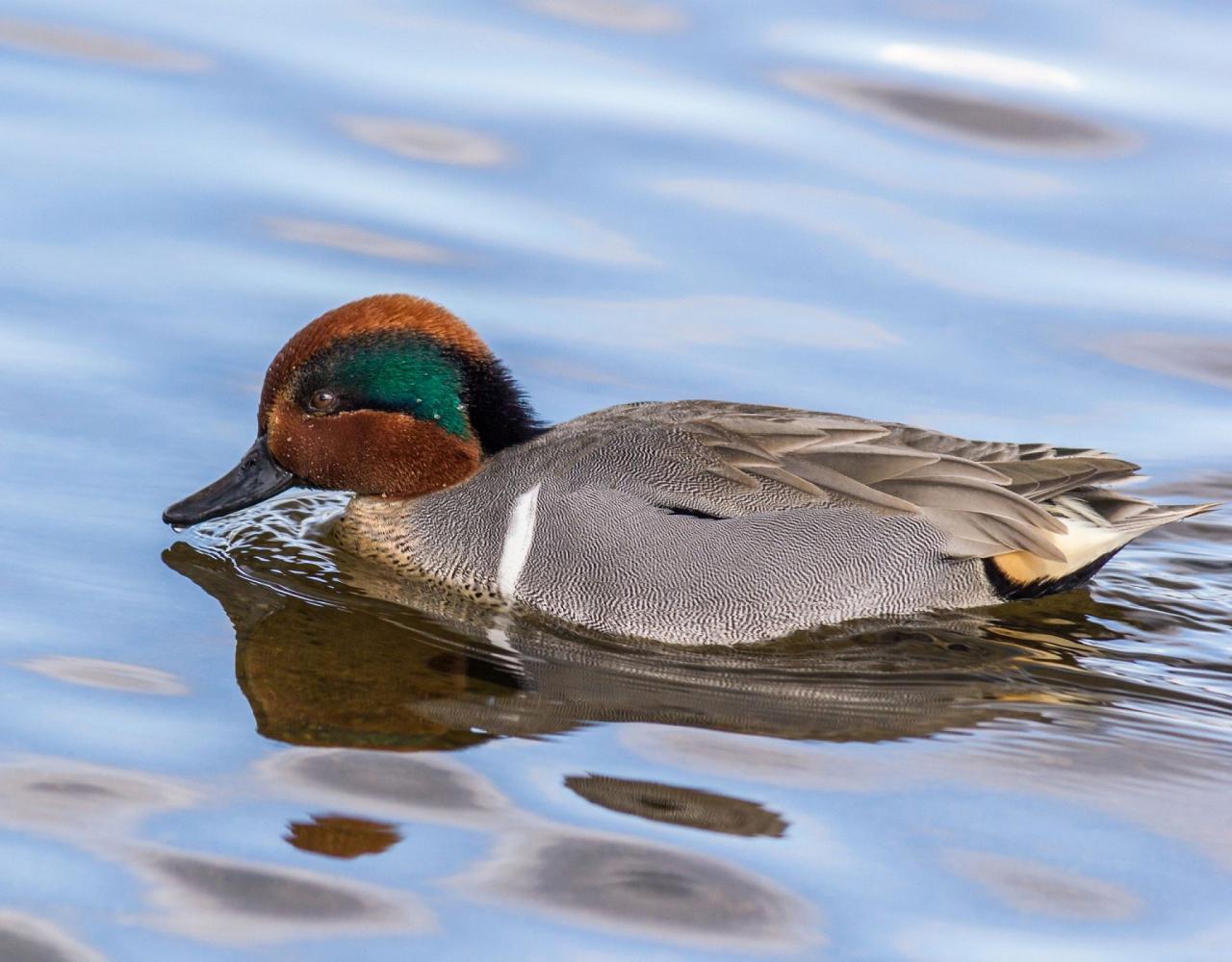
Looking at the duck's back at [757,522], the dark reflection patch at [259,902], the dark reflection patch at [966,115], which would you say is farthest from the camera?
the dark reflection patch at [966,115]

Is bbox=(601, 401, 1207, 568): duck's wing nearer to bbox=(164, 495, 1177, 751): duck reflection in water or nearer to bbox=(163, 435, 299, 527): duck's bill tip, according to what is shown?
bbox=(164, 495, 1177, 751): duck reflection in water

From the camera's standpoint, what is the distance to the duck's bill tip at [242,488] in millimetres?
6691

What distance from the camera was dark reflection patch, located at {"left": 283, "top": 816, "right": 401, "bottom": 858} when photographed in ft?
15.6

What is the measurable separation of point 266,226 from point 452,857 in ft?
16.1

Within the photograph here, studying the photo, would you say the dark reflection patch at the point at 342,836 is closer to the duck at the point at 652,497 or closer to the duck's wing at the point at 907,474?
the duck at the point at 652,497

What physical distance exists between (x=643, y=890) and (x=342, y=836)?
767mm

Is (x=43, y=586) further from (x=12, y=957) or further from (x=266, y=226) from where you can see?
(x=266, y=226)

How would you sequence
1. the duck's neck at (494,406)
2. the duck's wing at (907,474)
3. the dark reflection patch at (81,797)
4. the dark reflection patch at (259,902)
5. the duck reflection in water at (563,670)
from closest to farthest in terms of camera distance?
the dark reflection patch at (259,902) → the dark reflection patch at (81,797) → the duck reflection in water at (563,670) → the duck's wing at (907,474) → the duck's neck at (494,406)

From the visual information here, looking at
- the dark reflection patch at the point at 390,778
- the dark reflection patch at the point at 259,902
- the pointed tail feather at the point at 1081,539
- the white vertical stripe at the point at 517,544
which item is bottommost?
the dark reflection patch at the point at 259,902

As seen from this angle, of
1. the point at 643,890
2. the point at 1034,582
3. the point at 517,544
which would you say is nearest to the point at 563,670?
the point at 517,544

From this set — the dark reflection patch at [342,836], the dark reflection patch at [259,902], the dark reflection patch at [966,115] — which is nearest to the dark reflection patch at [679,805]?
the dark reflection patch at [342,836]

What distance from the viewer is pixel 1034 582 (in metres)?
6.64

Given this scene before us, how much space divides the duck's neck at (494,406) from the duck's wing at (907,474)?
0.43m

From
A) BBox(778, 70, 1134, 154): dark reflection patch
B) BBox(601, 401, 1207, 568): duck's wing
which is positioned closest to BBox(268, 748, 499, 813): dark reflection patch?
BBox(601, 401, 1207, 568): duck's wing
